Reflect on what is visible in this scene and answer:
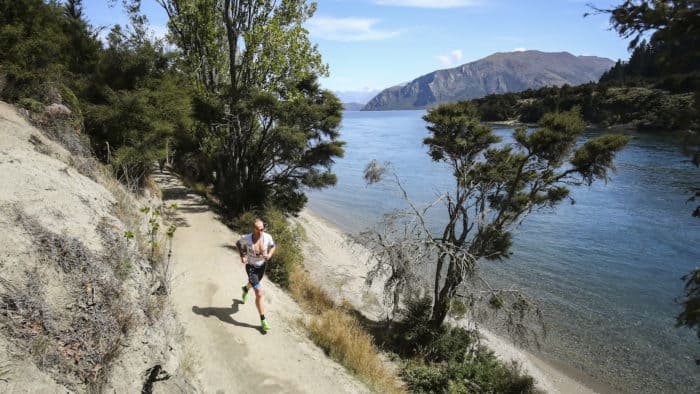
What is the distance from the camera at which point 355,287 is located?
19.2 metres

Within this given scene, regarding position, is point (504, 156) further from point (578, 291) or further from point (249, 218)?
point (249, 218)

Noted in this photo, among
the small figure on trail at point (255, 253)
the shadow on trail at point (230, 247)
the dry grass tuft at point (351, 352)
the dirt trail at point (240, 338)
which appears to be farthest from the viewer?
the shadow on trail at point (230, 247)

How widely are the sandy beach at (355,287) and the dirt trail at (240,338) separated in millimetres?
4337

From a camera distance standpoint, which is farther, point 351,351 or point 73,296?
point 351,351

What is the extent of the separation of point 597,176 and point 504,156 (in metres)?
3.81

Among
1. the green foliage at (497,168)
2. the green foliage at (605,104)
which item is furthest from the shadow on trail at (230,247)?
the green foliage at (605,104)

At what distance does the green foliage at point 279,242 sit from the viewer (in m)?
13.6

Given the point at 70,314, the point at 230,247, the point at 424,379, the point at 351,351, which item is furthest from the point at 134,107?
the point at 424,379

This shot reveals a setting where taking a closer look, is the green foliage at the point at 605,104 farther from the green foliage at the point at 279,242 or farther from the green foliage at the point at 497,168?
the green foliage at the point at 279,242

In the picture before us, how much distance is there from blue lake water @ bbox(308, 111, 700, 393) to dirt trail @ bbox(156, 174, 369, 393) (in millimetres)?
7378

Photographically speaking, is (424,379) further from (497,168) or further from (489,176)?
(497,168)

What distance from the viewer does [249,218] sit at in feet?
56.7

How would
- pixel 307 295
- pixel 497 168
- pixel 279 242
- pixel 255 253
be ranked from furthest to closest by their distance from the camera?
pixel 497 168, pixel 279 242, pixel 307 295, pixel 255 253

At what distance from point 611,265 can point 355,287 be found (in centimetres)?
1448
